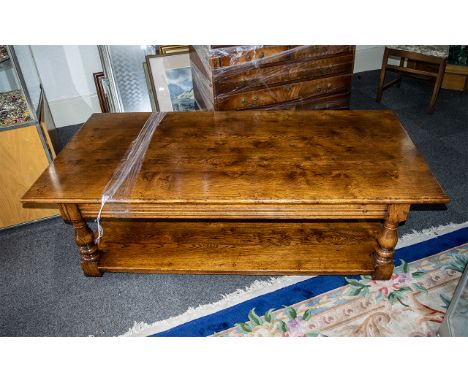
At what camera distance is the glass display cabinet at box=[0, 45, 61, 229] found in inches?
98.5

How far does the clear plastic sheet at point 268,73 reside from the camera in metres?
3.02

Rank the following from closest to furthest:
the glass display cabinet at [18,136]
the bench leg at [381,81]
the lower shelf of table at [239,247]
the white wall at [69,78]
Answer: the lower shelf of table at [239,247]
the glass display cabinet at [18,136]
the white wall at [69,78]
the bench leg at [381,81]

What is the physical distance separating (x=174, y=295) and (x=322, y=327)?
2.78 feet

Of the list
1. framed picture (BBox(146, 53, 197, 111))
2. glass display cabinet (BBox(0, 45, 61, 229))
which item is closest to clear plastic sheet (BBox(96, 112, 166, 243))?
glass display cabinet (BBox(0, 45, 61, 229))

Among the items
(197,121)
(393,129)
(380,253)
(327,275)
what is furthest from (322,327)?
(197,121)

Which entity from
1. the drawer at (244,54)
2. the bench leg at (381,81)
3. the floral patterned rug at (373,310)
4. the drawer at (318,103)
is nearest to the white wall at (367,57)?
the bench leg at (381,81)

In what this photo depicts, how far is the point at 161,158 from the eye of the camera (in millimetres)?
2182

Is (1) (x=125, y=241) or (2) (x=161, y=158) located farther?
(1) (x=125, y=241)

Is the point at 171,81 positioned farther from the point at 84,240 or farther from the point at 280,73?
the point at 84,240

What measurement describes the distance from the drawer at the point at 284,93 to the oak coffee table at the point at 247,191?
0.62 meters

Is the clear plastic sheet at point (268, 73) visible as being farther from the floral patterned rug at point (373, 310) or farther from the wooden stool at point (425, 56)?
the floral patterned rug at point (373, 310)

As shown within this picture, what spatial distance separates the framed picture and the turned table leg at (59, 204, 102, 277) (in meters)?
1.85

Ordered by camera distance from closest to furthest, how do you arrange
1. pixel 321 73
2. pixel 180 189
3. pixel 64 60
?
1. pixel 180 189
2. pixel 321 73
3. pixel 64 60
